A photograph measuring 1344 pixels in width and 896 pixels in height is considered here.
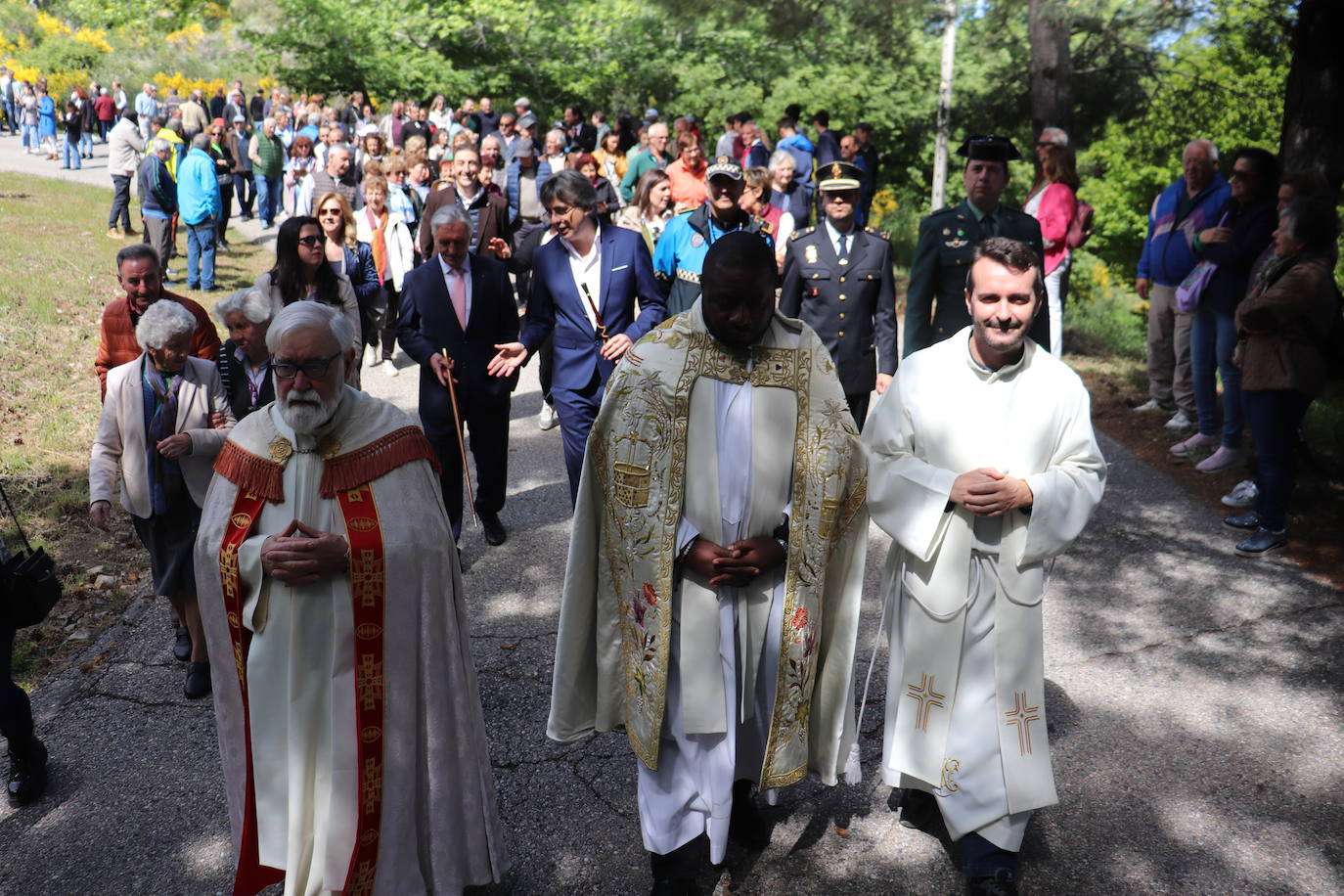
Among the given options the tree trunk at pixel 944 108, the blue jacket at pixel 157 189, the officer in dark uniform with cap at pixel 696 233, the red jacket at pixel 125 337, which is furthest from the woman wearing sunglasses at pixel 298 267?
the tree trunk at pixel 944 108

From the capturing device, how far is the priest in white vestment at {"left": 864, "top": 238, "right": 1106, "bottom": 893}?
3762 millimetres

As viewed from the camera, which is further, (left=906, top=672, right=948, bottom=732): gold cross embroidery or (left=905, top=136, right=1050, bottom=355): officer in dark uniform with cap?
(left=905, top=136, right=1050, bottom=355): officer in dark uniform with cap

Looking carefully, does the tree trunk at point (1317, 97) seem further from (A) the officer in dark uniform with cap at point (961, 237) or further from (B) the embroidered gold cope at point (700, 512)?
(B) the embroidered gold cope at point (700, 512)

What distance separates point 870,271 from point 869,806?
11.1 ft

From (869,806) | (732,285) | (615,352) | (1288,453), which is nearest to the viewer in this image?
(732,285)

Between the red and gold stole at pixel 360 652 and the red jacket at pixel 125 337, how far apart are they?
8.14 ft

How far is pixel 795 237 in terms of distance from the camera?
6.96 metres

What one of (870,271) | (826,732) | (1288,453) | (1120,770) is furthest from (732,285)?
(1288,453)

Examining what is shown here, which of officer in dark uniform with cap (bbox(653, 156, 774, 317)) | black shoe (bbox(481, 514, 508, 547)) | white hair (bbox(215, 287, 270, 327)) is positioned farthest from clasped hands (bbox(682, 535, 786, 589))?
black shoe (bbox(481, 514, 508, 547))

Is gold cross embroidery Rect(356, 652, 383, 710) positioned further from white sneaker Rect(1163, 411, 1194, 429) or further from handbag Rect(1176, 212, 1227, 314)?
white sneaker Rect(1163, 411, 1194, 429)

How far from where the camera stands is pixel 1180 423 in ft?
31.4

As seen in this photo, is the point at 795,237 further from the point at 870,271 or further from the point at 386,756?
the point at 386,756

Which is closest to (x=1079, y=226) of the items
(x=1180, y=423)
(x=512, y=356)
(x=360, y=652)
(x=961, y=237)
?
(x=1180, y=423)

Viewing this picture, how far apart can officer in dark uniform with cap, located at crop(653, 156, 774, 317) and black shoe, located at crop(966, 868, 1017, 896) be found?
402cm
